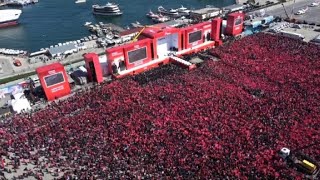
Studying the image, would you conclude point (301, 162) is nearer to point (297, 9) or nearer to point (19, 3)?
point (297, 9)

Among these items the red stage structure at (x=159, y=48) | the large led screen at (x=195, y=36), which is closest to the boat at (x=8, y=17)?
the red stage structure at (x=159, y=48)

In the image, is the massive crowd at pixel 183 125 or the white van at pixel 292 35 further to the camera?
the white van at pixel 292 35

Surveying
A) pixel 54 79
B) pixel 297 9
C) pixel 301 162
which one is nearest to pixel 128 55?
pixel 54 79

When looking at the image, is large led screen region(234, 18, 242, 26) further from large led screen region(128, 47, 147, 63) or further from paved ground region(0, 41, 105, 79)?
paved ground region(0, 41, 105, 79)

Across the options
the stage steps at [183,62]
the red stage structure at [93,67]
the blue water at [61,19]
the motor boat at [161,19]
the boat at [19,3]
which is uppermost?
the red stage structure at [93,67]

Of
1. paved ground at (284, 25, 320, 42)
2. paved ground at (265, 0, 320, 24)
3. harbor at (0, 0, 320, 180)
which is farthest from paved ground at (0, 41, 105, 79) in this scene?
paved ground at (265, 0, 320, 24)

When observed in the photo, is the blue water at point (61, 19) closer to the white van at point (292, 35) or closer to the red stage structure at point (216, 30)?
the red stage structure at point (216, 30)
